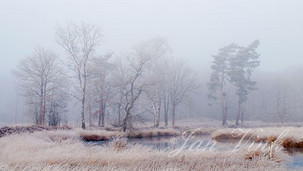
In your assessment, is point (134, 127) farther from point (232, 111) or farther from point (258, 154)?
point (232, 111)

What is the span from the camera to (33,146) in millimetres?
11086

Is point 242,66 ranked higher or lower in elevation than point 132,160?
higher

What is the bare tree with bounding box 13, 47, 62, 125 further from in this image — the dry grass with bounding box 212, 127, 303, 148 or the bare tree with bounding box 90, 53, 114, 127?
the dry grass with bounding box 212, 127, 303, 148

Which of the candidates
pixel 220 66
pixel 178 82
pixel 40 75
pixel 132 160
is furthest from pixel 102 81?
pixel 132 160

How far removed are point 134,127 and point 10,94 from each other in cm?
7626

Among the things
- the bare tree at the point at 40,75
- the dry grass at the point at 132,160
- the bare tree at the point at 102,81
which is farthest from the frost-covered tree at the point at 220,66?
the dry grass at the point at 132,160

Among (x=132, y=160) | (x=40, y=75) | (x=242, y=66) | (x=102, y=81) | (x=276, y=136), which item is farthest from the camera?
(x=242, y=66)

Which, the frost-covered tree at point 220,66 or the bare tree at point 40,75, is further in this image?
the frost-covered tree at point 220,66

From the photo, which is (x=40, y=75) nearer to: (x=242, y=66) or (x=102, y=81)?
(x=102, y=81)

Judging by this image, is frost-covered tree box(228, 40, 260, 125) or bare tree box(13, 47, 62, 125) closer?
bare tree box(13, 47, 62, 125)

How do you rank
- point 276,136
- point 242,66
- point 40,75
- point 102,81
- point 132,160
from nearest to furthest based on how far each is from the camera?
1. point 132,160
2. point 276,136
3. point 40,75
4. point 102,81
5. point 242,66

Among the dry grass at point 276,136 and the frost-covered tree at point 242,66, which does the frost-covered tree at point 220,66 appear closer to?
the frost-covered tree at point 242,66

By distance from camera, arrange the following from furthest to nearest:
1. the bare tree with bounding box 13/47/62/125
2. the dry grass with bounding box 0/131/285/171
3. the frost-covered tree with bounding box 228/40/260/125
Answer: the frost-covered tree with bounding box 228/40/260/125 → the bare tree with bounding box 13/47/62/125 → the dry grass with bounding box 0/131/285/171

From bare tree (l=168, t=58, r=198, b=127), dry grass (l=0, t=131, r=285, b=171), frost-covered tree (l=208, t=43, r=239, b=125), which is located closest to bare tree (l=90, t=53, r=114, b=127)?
bare tree (l=168, t=58, r=198, b=127)
